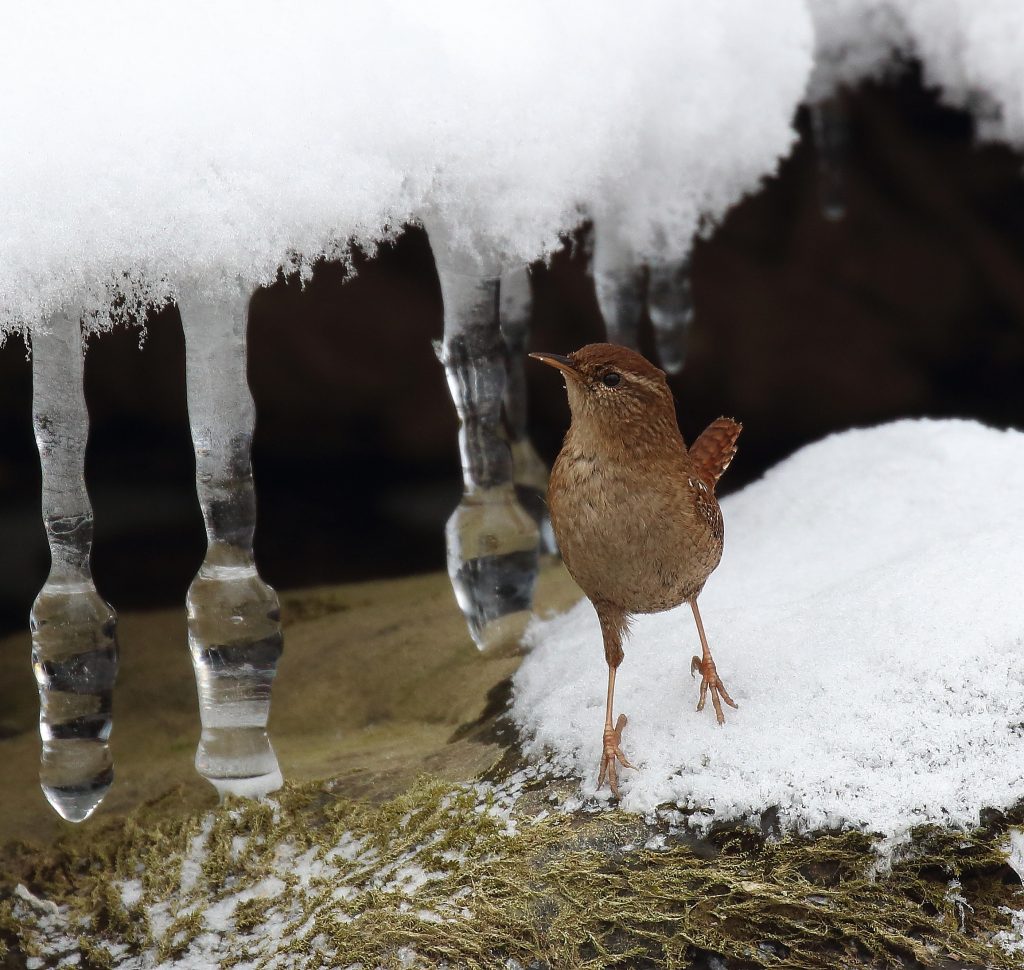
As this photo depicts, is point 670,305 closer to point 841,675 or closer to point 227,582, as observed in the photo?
point 841,675

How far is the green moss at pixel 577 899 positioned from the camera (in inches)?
76.3

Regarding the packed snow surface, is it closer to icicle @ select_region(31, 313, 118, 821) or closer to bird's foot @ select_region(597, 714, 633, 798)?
bird's foot @ select_region(597, 714, 633, 798)

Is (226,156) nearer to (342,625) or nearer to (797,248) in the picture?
(342,625)

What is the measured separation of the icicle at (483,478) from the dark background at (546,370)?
87cm

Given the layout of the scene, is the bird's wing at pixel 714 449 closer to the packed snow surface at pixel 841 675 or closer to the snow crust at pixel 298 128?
the packed snow surface at pixel 841 675

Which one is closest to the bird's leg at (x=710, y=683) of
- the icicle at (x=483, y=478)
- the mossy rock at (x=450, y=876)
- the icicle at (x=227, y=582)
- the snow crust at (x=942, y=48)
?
the mossy rock at (x=450, y=876)

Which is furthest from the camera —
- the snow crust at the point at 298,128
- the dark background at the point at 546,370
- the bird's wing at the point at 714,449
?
the dark background at the point at 546,370

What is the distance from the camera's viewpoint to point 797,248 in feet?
15.9

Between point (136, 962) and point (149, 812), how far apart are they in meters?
0.46

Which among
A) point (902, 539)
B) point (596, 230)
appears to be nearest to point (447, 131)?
point (596, 230)

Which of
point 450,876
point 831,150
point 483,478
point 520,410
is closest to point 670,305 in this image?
point 520,410

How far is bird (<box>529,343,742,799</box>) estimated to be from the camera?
2.12 metres

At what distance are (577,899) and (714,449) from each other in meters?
1.01

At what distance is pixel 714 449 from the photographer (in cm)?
254
